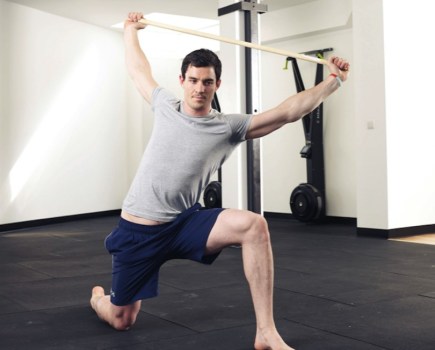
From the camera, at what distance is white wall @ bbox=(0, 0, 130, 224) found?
6863 millimetres

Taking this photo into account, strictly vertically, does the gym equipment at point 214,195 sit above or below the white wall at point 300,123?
below

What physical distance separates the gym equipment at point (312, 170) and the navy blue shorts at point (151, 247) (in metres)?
4.34

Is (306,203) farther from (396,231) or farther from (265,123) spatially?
(265,123)

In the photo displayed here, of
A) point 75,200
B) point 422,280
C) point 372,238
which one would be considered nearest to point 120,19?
point 75,200

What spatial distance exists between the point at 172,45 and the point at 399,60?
12.9ft

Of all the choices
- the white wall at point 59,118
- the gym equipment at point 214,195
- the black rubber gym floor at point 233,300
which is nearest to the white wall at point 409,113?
the black rubber gym floor at point 233,300

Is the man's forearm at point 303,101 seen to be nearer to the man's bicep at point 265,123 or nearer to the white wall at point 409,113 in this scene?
the man's bicep at point 265,123

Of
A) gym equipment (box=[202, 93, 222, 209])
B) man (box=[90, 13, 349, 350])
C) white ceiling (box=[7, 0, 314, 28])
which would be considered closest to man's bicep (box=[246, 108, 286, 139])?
man (box=[90, 13, 349, 350])

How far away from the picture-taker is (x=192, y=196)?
245 cm

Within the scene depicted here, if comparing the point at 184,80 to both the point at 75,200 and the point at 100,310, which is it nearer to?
the point at 100,310

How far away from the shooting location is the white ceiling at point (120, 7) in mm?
6887

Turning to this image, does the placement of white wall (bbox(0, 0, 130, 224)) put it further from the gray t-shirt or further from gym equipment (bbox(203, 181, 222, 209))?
the gray t-shirt

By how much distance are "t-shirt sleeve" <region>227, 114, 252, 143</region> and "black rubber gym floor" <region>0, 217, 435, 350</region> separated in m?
0.81

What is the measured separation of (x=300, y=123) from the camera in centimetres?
742
